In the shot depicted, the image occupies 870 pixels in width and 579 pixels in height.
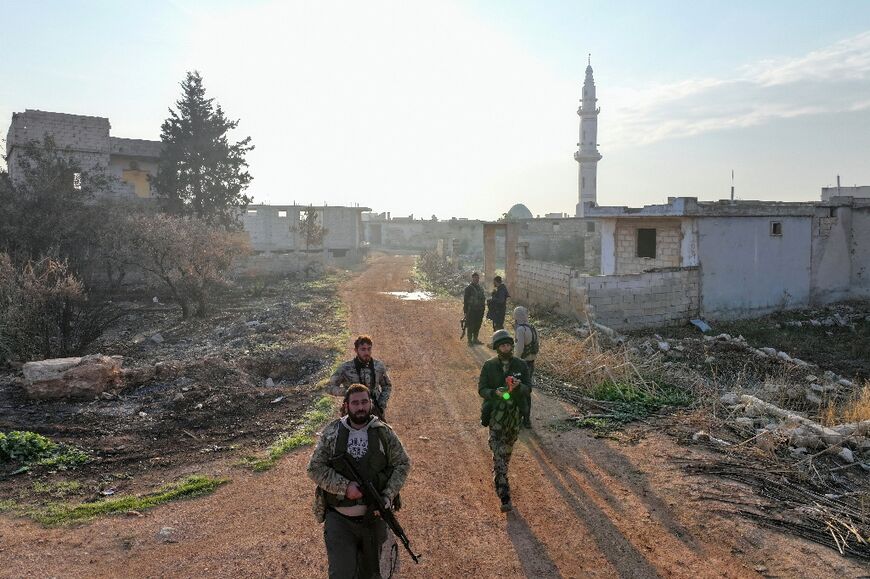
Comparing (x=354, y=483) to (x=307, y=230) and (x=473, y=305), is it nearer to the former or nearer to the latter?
(x=473, y=305)

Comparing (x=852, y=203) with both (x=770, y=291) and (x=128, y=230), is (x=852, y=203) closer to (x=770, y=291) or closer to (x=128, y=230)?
(x=770, y=291)

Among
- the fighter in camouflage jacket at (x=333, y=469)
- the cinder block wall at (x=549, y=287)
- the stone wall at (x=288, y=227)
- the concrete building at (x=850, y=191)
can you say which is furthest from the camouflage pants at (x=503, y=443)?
the concrete building at (x=850, y=191)

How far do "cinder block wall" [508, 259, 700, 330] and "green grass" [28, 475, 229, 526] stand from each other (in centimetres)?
1014

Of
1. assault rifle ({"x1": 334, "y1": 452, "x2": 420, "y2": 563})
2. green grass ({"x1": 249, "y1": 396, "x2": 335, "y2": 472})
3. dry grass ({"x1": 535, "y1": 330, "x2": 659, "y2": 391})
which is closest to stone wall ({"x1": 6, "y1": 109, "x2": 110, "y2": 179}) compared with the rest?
green grass ({"x1": 249, "y1": 396, "x2": 335, "y2": 472})

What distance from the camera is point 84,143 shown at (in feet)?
94.5

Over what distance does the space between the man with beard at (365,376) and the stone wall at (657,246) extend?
12984 mm

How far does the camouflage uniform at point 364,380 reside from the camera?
5.66 meters

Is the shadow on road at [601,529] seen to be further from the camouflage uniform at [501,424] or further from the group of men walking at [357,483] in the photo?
the group of men walking at [357,483]

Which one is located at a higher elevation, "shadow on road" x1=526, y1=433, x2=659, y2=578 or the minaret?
the minaret

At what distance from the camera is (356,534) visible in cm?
374

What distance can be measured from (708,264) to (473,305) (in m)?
7.29

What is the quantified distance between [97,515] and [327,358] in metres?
6.66

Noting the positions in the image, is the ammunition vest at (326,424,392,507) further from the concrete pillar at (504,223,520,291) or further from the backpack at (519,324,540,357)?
the concrete pillar at (504,223,520,291)

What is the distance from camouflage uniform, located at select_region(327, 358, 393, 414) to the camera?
5.66 meters
